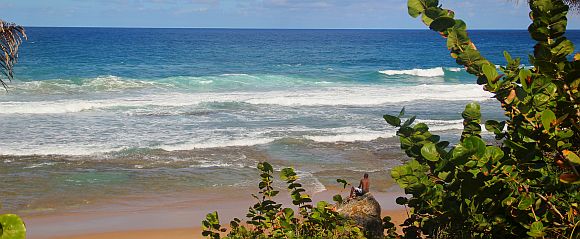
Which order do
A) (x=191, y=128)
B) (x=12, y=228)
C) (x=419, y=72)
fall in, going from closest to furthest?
(x=12, y=228) < (x=191, y=128) < (x=419, y=72)

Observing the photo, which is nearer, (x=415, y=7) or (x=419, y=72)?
(x=415, y=7)

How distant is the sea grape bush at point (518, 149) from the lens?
11.1ft

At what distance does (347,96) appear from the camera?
29.8 meters

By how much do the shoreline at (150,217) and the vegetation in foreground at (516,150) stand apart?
6.42m

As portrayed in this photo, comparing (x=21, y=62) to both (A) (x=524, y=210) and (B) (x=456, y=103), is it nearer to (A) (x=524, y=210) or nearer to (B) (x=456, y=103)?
(B) (x=456, y=103)

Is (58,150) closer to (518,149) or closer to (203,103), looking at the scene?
(203,103)

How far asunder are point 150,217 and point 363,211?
14.7 feet

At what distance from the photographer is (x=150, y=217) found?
36.3 feet

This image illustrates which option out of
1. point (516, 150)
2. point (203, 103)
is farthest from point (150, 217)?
point (203, 103)

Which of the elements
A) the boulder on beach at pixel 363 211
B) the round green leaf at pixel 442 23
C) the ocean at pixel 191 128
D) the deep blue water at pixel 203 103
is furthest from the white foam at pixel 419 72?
the round green leaf at pixel 442 23

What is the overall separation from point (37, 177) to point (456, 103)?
61.2 ft

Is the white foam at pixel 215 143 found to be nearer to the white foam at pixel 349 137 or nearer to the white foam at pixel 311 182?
the white foam at pixel 349 137

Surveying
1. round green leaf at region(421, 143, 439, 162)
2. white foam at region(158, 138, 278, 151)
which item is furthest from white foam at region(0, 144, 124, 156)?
round green leaf at region(421, 143, 439, 162)

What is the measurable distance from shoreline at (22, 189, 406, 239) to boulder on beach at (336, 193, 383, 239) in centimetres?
241
